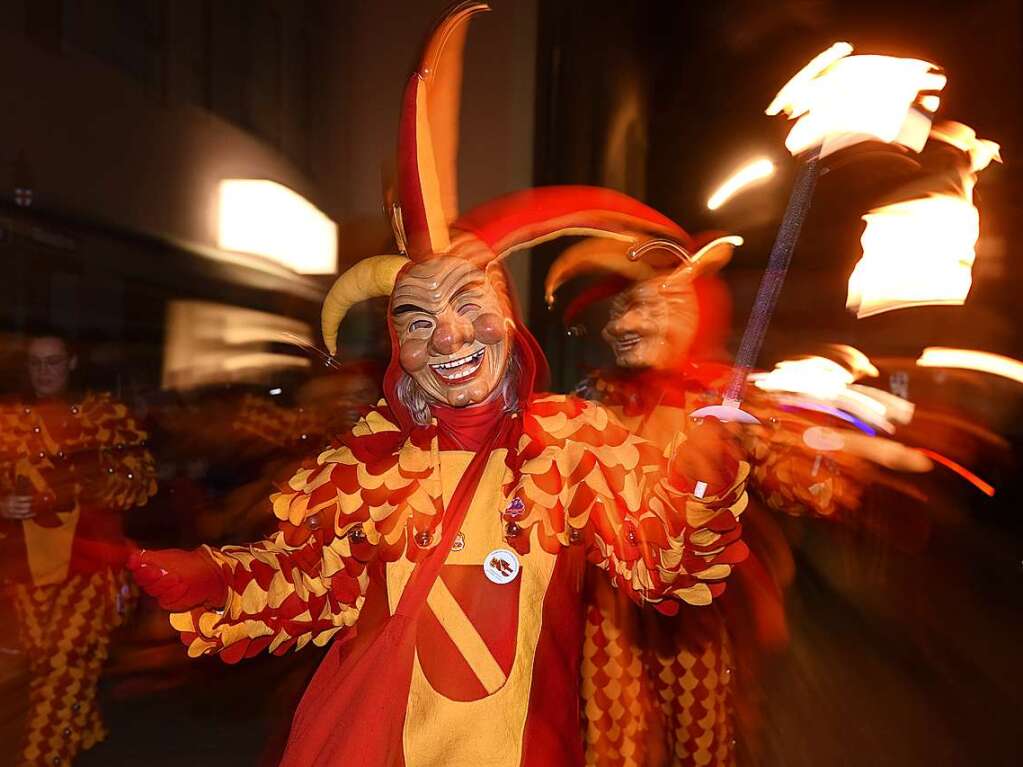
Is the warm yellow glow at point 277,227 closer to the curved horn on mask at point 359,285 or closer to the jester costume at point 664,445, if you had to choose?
the jester costume at point 664,445

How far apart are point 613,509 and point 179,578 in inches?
30.8

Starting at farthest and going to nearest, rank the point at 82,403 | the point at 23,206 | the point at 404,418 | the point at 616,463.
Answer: the point at 23,206
the point at 82,403
the point at 404,418
the point at 616,463

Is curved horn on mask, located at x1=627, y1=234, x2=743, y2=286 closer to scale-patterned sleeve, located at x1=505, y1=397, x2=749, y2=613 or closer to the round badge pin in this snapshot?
scale-patterned sleeve, located at x1=505, y1=397, x2=749, y2=613

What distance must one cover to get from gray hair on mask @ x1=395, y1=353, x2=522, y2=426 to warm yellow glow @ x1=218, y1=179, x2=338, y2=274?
18.8 ft

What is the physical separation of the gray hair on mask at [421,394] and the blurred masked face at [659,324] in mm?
1066

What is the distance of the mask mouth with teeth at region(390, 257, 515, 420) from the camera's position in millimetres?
1651

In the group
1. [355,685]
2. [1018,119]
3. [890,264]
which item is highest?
[1018,119]

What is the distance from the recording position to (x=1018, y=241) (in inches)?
299

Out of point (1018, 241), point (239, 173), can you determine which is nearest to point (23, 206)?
point (239, 173)

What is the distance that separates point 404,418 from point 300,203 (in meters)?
6.02

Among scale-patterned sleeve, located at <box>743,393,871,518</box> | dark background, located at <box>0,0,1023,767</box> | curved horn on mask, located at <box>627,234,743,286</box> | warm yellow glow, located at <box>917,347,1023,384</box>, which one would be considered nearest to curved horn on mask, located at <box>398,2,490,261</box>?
curved horn on mask, located at <box>627,234,743,286</box>

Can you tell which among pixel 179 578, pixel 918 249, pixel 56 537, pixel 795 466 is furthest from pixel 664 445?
pixel 56 537

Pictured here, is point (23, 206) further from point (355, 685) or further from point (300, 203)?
point (355, 685)

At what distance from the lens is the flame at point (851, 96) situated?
1600 mm
